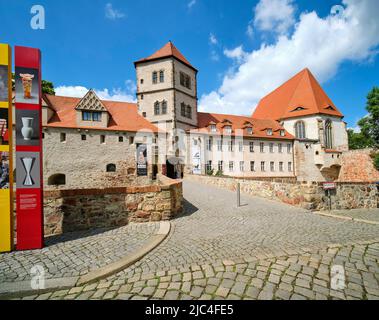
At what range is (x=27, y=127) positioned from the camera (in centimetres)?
399

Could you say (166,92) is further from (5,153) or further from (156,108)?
(5,153)

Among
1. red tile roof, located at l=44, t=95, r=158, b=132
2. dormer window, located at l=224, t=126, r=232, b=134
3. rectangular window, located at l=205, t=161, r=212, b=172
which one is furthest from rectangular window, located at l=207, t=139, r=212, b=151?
red tile roof, located at l=44, t=95, r=158, b=132

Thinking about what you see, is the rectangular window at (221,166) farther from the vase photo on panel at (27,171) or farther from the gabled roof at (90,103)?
the vase photo on panel at (27,171)

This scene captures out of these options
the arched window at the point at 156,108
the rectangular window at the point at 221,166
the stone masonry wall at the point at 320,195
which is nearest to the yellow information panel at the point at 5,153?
the stone masonry wall at the point at 320,195

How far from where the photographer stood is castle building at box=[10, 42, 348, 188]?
20.4m

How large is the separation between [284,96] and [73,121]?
124 ft

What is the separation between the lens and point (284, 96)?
38.0 meters

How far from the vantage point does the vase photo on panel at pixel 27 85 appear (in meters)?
3.94

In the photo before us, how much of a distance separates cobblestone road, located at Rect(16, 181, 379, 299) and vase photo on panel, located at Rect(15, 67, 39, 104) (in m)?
3.75

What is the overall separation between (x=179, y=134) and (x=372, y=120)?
28.0 metres

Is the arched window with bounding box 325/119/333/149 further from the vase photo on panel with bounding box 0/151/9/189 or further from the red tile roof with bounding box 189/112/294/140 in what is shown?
the vase photo on panel with bounding box 0/151/9/189

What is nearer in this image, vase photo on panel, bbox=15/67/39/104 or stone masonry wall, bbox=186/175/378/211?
vase photo on panel, bbox=15/67/39/104

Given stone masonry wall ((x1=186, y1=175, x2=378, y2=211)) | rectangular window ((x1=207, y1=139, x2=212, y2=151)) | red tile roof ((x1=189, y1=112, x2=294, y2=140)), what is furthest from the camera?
red tile roof ((x1=189, y1=112, x2=294, y2=140))

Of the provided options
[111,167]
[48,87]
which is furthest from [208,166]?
[48,87]
